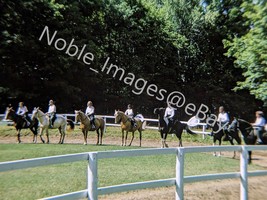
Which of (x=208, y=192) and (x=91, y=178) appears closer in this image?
(x=91, y=178)

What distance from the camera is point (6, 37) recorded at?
3158 centimetres

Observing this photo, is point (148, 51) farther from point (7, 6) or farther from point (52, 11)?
point (7, 6)

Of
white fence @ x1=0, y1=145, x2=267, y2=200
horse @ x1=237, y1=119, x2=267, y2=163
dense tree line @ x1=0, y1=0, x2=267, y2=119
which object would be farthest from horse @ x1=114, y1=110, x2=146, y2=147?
white fence @ x1=0, y1=145, x2=267, y2=200

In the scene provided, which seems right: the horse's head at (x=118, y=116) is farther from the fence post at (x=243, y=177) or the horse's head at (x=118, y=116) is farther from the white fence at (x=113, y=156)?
the fence post at (x=243, y=177)

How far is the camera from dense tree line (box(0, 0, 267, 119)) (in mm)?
33188

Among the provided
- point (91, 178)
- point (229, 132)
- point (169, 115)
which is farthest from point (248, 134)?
point (91, 178)

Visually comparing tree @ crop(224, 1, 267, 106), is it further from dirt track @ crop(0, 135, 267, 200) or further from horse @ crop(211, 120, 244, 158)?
dirt track @ crop(0, 135, 267, 200)

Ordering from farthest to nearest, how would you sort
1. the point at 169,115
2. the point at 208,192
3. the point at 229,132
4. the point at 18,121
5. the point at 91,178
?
the point at 18,121
the point at 169,115
the point at 229,132
the point at 208,192
the point at 91,178

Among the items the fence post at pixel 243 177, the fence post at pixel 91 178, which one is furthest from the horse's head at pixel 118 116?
the fence post at pixel 91 178

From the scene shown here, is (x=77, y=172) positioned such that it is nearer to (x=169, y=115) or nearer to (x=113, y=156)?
(x=113, y=156)

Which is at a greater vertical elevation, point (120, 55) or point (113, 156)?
point (120, 55)

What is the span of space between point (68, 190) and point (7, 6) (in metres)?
26.9

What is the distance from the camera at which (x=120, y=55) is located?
43000 millimetres

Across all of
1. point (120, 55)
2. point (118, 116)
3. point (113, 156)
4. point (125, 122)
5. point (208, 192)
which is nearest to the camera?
point (113, 156)
